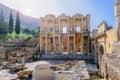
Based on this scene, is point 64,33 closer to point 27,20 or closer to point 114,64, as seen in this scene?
point 114,64

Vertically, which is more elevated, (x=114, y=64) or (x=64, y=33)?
(x=64, y=33)

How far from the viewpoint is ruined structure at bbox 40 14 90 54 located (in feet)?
142

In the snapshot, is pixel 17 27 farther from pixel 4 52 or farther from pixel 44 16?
pixel 4 52

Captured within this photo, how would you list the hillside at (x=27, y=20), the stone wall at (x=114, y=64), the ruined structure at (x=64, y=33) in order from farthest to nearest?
the hillside at (x=27, y=20) → the ruined structure at (x=64, y=33) → the stone wall at (x=114, y=64)

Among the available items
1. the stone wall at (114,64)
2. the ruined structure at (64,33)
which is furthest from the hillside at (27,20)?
the stone wall at (114,64)

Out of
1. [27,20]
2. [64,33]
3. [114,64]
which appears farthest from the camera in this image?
[27,20]

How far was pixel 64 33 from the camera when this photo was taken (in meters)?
44.2

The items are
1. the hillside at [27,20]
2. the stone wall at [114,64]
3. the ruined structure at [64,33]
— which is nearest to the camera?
the stone wall at [114,64]

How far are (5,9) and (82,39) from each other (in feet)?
373

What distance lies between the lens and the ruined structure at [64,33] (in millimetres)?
43156

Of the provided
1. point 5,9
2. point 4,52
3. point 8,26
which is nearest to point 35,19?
point 5,9

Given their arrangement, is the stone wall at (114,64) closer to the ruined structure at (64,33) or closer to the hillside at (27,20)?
the ruined structure at (64,33)

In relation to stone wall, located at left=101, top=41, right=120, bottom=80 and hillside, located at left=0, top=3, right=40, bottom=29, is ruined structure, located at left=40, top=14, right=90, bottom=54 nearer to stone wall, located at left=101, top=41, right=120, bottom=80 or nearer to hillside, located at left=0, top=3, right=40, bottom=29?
stone wall, located at left=101, top=41, right=120, bottom=80

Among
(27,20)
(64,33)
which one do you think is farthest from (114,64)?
(27,20)
